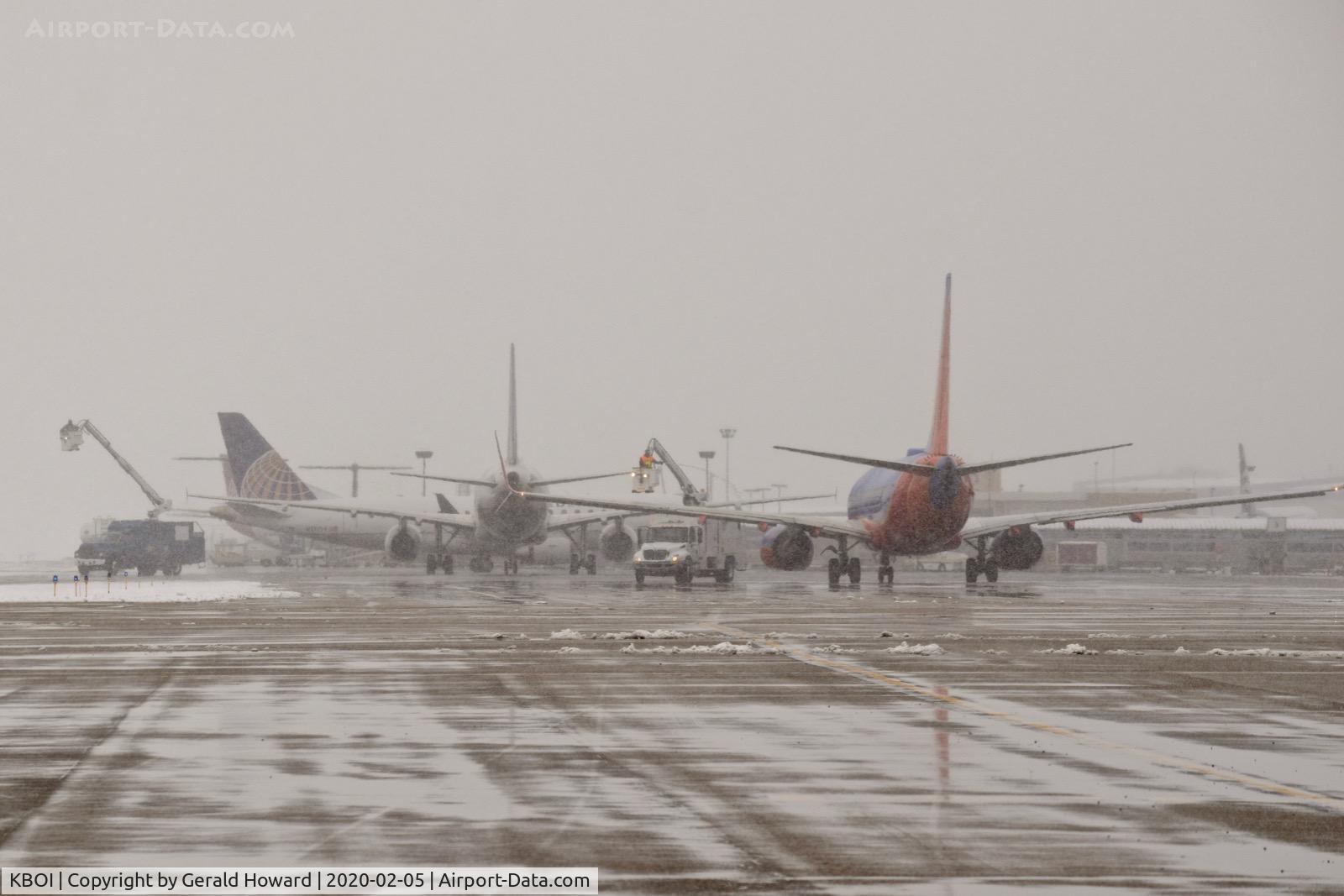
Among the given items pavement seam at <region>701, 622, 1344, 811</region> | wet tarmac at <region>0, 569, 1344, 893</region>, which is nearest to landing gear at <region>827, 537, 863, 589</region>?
wet tarmac at <region>0, 569, 1344, 893</region>

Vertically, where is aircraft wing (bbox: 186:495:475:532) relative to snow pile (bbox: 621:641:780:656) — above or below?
above

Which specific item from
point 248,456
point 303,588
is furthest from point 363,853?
point 248,456

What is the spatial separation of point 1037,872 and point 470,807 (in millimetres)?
3893

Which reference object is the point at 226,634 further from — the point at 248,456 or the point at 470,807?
the point at 248,456

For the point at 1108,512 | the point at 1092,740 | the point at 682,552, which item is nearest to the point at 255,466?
the point at 682,552

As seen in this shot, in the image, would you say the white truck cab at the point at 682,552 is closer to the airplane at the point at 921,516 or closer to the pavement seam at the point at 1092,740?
the airplane at the point at 921,516

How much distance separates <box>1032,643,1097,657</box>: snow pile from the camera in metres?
26.4

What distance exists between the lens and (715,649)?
87.8 feet

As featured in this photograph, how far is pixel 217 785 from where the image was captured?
12.0 metres

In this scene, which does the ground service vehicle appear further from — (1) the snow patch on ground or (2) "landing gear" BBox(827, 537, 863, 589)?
(2) "landing gear" BBox(827, 537, 863, 589)

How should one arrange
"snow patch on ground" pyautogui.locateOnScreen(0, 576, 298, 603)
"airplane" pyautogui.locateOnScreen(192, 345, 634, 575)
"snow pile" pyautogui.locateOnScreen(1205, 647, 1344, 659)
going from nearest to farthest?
"snow pile" pyautogui.locateOnScreen(1205, 647, 1344, 659) → "snow patch on ground" pyautogui.locateOnScreen(0, 576, 298, 603) → "airplane" pyautogui.locateOnScreen(192, 345, 634, 575)

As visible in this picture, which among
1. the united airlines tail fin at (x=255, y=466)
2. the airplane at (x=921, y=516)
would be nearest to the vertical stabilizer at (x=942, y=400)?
the airplane at (x=921, y=516)

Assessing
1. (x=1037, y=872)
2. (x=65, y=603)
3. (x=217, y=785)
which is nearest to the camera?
(x=1037, y=872)

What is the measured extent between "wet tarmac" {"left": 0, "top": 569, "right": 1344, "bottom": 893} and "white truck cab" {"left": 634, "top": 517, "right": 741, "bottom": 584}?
3498 cm
